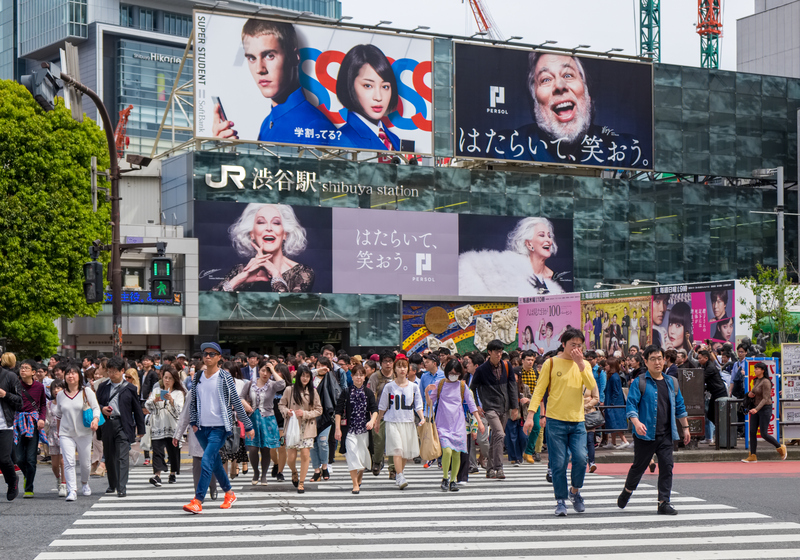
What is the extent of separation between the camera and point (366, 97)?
47.2 metres

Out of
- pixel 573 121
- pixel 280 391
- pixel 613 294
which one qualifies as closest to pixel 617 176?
pixel 573 121

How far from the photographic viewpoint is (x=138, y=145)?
347ft

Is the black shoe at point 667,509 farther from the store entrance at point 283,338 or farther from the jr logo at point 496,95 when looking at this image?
the jr logo at point 496,95

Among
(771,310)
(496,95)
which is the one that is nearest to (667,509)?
(771,310)

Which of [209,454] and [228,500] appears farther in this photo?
[228,500]

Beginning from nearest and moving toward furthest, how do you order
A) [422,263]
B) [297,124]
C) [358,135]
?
[297,124] < [358,135] < [422,263]

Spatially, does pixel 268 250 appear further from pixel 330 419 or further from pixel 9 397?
pixel 9 397

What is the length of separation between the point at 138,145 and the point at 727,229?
68.6 metres

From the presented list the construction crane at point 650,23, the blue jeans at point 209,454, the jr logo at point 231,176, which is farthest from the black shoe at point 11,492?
the construction crane at point 650,23

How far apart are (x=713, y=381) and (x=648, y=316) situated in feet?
45.3

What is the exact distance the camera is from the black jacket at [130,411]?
42.9ft

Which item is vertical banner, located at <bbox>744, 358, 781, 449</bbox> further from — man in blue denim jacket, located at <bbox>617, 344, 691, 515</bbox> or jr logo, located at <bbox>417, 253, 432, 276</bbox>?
jr logo, located at <bbox>417, 253, 432, 276</bbox>

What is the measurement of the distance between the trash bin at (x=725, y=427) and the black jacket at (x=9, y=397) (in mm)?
11501

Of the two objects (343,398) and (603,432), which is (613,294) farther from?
(343,398)
